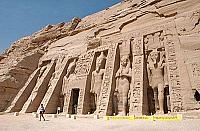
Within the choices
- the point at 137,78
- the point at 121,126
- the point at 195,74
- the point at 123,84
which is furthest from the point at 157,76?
the point at 121,126

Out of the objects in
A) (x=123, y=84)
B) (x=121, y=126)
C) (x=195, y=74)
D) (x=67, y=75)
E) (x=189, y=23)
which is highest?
(x=189, y=23)

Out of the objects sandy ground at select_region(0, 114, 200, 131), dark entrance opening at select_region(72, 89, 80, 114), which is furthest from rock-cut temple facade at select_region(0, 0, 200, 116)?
sandy ground at select_region(0, 114, 200, 131)

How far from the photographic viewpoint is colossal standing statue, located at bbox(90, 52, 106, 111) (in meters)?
15.5

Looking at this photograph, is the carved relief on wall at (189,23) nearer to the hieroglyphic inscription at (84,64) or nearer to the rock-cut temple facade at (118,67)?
the rock-cut temple facade at (118,67)

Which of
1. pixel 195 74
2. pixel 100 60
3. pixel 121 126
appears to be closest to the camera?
pixel 121 126

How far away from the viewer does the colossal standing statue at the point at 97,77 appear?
50.8 ft

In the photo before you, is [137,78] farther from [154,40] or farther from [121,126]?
[121,126]

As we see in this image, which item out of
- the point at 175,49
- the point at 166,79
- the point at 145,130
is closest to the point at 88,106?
the point at 166,79

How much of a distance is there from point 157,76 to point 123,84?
2032 millimetres

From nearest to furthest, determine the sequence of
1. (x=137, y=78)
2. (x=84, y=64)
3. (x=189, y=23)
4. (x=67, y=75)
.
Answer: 1. (x=189, y=23)
2. (x=137, y=78)
3. (x=84, y=64)
4. (x=67, y=75)

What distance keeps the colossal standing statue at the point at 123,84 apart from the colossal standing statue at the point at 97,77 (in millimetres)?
1628

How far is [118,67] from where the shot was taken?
1512cm

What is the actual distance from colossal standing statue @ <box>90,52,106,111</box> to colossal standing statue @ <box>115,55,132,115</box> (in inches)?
64.1

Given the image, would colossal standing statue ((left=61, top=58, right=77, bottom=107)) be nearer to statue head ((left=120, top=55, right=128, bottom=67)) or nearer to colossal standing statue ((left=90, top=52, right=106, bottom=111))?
colossal standing statue ((left=90, top=52, right=106, bottom=111))
